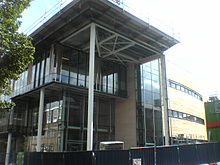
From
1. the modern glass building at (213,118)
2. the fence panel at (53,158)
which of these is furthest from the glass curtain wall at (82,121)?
the modern glass building at (213,118)

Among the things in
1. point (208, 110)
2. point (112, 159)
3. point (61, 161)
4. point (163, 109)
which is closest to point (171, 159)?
point (112, 159)

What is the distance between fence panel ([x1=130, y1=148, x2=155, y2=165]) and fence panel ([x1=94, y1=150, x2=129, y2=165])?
0.43m

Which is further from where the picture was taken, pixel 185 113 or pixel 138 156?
pixel 185 113

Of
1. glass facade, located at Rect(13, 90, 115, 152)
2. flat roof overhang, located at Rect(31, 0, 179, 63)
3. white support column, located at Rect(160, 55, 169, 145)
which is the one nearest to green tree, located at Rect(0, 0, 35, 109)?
flat roof overhang, located at Rect(31, 0, 179, 63)

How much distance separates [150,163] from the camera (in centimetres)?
1266

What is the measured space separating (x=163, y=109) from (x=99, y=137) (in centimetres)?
816

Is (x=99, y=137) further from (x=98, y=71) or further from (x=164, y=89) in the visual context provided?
(x=164, y=89)

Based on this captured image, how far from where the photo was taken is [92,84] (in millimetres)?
19328

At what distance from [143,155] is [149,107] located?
14.2 metres

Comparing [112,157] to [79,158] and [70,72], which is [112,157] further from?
[70,72]

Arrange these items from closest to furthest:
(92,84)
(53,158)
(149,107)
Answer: (53,158)
(92,84)
(149,107)

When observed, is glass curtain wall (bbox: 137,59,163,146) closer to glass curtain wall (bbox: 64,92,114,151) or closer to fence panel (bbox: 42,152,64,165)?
glass curtain wall (bbox: 64,92,114,151)

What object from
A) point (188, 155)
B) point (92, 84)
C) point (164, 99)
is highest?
point (92, 84)

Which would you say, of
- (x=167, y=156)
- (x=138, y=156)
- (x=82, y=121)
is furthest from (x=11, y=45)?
(x=82, y=121)
